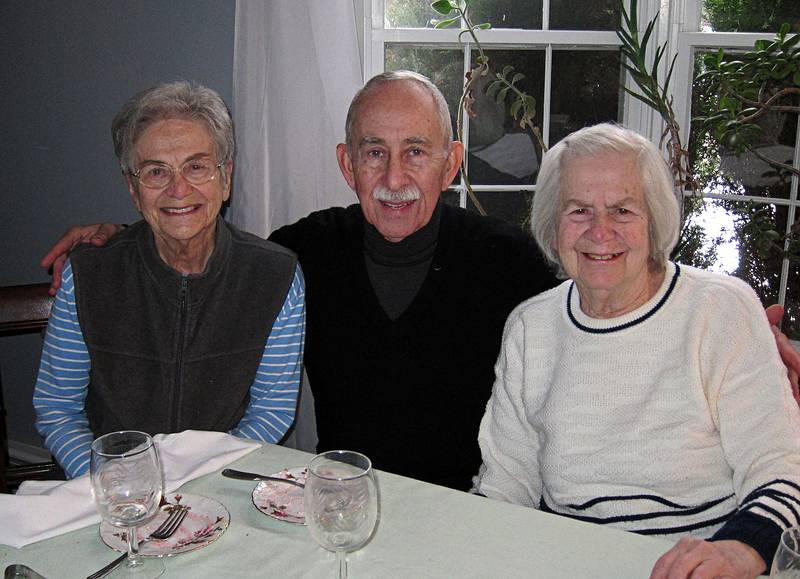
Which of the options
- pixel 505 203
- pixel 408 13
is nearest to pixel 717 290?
pixel 505 203

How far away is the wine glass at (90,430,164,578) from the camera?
1.06 m

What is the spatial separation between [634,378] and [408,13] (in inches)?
73.4

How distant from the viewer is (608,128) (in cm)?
159

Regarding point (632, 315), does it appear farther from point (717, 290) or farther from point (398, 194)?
point (398, 194)

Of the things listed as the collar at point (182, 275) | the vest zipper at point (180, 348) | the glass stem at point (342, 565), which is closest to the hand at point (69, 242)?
the collar at point (182, 275)

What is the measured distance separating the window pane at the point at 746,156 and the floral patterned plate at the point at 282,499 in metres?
2.15

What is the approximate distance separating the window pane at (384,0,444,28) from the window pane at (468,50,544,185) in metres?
0.32

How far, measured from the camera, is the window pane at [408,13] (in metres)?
2.85

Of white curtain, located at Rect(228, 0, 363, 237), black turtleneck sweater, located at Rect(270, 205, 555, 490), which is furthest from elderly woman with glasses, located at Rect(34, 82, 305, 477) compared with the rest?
white curtain, located at Rect(228, 0, 363, 237)

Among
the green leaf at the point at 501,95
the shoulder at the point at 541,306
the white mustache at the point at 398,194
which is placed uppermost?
the green leaf at the point at 501,95

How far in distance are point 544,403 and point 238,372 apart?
2.28 ft

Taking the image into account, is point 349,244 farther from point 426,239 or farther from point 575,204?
point 575,204

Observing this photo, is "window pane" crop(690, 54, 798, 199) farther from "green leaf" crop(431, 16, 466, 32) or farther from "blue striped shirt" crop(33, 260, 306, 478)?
"blue striped shirt" crop(33, 260, 306, 478)

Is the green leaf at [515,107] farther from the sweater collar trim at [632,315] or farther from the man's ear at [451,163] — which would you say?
the sweater collar trim at [632,315]
